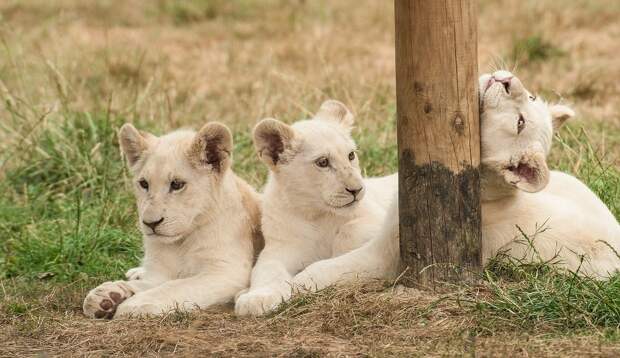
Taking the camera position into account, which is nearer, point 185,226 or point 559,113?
point 559,113

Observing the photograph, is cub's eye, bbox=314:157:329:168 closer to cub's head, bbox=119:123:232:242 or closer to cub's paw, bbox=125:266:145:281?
cub's head, bbox=119:123:232:242

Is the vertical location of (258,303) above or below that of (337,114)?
below

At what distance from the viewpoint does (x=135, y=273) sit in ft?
22.9

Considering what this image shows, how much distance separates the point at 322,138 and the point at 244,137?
3014 millimetres

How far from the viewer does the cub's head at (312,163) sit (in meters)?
6.39

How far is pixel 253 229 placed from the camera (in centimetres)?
689

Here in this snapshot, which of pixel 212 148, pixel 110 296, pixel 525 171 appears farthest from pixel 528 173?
pixel 110 296

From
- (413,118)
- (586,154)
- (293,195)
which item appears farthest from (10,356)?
(586,154)

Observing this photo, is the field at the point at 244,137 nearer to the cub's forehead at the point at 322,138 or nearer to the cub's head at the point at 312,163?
the cub's head at the point at 312,163

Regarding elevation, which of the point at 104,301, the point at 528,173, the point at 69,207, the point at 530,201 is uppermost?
the point at 528,173

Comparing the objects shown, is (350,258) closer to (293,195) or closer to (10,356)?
(293,195)

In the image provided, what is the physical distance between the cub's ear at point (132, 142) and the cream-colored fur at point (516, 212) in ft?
4.10

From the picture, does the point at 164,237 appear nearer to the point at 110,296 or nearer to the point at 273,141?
the point at 110,296

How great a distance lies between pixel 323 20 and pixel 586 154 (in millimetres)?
7129
